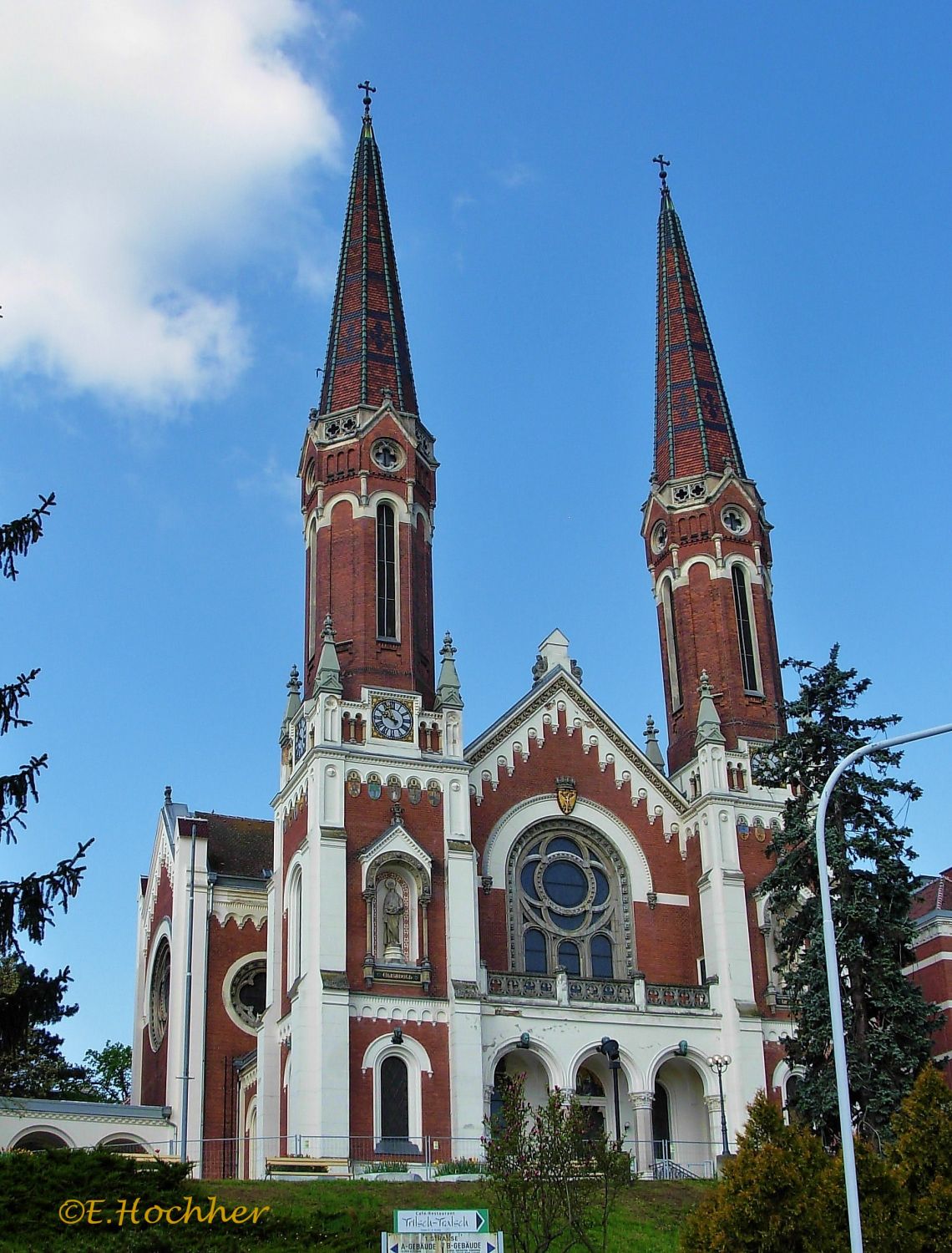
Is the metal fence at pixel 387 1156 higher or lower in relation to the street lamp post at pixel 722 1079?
lower

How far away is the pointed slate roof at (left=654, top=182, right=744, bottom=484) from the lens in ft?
189

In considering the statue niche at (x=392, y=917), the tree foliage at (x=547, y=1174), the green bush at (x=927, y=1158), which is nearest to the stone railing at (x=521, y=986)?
the statue niche at (x=392, y=917)

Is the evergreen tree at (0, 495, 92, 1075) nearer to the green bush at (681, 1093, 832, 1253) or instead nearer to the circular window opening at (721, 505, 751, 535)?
the green bush at (681, 1093, 832, 1253)

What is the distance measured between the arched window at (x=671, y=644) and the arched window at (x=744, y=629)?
2.27 metres

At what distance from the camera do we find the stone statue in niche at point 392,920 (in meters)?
44.4

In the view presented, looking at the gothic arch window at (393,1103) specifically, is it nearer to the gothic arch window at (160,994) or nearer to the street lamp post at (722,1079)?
the street lamp post at (722,1079)

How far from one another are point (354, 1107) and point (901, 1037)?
14356 millimetres

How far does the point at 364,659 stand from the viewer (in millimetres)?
48625

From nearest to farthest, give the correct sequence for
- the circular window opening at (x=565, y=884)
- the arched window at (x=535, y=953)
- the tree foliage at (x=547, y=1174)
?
the tree foliage at (x=547, y=1174), the arched window at (x=535, y=953), the circular window opening at (x=565, y=884)

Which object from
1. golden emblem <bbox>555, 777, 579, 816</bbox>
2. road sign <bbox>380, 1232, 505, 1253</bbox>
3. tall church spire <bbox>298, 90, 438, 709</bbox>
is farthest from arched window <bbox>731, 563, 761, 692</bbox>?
road sign <bbox>380, 1232, 505, 1253</bbox>

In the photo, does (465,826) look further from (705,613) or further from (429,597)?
(705,613)

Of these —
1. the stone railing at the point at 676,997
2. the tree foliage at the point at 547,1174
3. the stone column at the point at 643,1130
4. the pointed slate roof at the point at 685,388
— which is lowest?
the tree foliage at the point at 547,1174

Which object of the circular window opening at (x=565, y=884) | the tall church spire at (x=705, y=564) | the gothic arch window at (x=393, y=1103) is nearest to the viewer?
the gothic arch window at (x=393, y=1103)

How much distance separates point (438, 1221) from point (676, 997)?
23521 millimetres
